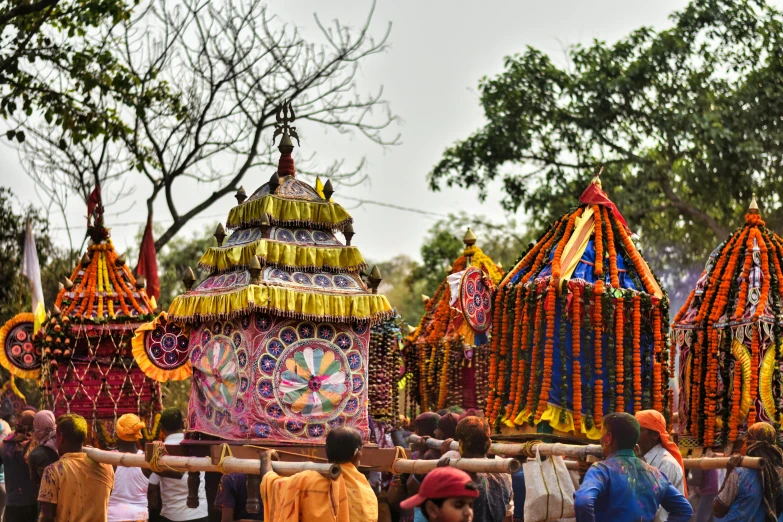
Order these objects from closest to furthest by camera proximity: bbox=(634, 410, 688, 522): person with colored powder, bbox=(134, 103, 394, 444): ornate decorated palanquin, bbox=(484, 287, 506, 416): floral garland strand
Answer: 1. bbox=(634, 410, 688, 522): person with colored powder
2. bbox=(134, 103, 394, 444): ornate decorated palanquin
3. bbox=(484, 287, 506, 416): floral garland strand

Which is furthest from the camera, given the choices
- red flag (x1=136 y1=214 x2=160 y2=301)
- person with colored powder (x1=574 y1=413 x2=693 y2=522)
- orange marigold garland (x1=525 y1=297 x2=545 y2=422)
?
red flag (x1=136 y1=214 x2=160 y2=301)

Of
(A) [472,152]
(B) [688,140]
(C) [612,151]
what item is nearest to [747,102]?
(B) [688,140]

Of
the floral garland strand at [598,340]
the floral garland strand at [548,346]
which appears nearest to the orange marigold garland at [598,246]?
the floral garland strand at [598,340]

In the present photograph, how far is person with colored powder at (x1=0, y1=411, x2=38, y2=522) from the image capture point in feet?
33.1

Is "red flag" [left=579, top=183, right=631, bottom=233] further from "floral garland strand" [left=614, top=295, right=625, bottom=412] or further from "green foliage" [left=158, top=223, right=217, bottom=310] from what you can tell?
"green foliage" [left=158, top=223, right=217, bottom=310]

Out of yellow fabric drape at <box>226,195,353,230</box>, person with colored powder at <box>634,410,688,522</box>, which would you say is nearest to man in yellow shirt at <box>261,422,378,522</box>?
person with colored powder at <box>634,410,688,522</box>

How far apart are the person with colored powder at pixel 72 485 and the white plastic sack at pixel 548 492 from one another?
299 centimetres

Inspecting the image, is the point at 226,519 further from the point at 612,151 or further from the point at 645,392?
the point at 612,151

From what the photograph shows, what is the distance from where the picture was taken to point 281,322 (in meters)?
9.34

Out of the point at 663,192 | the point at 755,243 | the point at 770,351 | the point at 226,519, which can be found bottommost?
the point at 226,519

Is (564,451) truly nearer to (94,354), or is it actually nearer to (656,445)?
(656,445)

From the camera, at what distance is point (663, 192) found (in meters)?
23.2

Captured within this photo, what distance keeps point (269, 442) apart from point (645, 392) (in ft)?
10.9

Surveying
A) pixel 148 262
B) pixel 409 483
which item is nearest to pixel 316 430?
pixel 409 483
